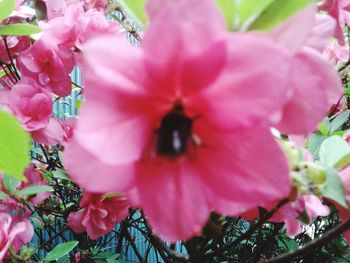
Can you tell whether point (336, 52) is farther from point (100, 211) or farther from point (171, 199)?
point (171, 199)

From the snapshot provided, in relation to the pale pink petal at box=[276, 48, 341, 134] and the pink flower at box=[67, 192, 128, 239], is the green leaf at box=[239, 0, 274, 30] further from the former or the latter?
the pink flower at box=[67, 192, 128, 239]

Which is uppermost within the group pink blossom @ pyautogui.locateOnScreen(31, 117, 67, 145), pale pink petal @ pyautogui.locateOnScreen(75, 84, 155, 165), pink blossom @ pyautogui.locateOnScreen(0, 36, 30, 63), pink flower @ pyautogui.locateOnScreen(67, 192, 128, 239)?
pale pink petal @ pyautogui.locateOnScreen(75, 84, 155, 165)

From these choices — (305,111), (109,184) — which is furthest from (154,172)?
(305,111)

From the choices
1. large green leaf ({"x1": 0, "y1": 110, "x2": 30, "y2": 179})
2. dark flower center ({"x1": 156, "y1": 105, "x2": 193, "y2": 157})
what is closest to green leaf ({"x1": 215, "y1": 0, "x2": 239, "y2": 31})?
dark flower center ({"x1": 156, "y1": 105, "x2": 193, "y2": 157})

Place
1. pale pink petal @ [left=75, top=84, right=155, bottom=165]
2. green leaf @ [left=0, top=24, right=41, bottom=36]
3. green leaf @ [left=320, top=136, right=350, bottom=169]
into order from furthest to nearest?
1. green leaf @ [left=0, top=24, right=41, bottom=36]
2. green leaf @ [left=320, top=136, right=350, bottom=169]
3. pale pink petal @ [left=75, top=84, right=155, bottom=165]

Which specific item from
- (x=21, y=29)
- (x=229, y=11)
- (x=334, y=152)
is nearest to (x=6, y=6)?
(x=21, y=29)

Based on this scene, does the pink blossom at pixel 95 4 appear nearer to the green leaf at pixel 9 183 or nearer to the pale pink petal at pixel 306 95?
the green leaf at pixel 9 183
